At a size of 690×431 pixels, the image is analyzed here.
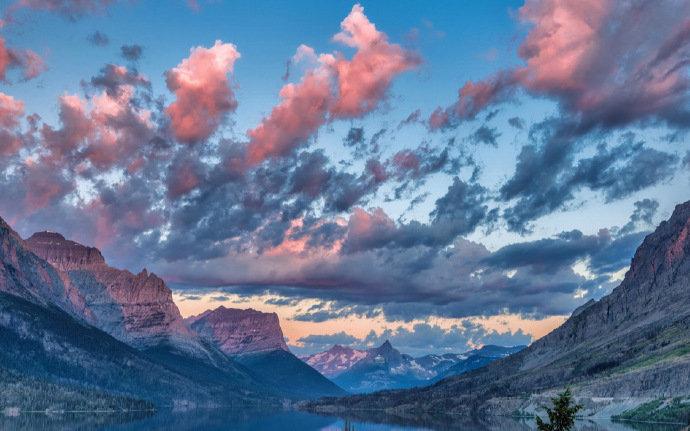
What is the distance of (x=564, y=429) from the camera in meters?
80.5

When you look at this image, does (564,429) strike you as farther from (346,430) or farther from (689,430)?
(346,430)

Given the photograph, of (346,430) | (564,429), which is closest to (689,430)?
(564,429)

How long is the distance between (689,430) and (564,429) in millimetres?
13695

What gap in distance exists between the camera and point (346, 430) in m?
78.9

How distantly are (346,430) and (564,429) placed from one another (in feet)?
77.5

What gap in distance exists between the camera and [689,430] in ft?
265
